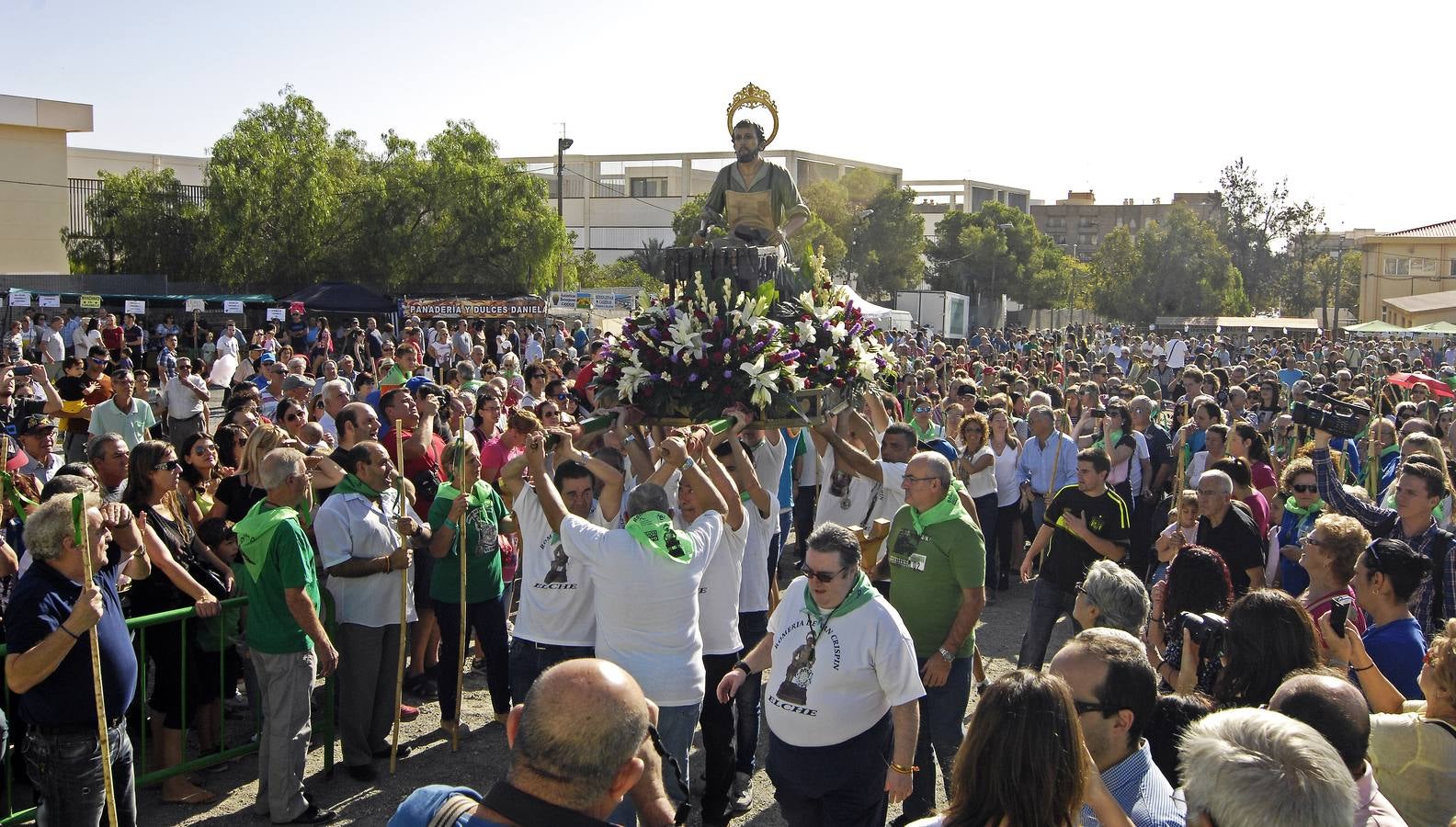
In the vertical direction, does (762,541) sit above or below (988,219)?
below

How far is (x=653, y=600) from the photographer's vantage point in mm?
5098

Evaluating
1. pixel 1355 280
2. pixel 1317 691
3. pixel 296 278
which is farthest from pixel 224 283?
pixel 1355 280

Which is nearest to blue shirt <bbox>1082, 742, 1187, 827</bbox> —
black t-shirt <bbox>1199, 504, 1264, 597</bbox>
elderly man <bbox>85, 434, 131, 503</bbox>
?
black t-shirt <bbox>1199, 504, 1264, 597</bbox>

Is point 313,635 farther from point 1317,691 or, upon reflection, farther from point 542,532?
point 1317,691

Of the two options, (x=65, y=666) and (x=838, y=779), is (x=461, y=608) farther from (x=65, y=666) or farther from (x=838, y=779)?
(x=838, y=779)

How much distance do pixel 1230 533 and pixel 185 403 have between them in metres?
11.3

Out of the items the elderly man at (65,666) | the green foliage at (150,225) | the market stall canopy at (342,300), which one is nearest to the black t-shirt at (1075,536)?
the elderly man at (65,666)

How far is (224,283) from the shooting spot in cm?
3228

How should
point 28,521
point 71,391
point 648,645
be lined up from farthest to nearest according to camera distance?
1. point 71,391
2. point 648,645
3. point 28,521

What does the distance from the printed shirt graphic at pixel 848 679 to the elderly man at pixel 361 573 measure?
261 cm

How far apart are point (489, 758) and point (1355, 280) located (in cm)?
8714

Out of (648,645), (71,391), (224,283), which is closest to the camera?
(648,645)

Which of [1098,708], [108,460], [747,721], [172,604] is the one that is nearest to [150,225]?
[108,460]

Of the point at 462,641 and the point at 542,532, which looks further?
the point at 462,641
